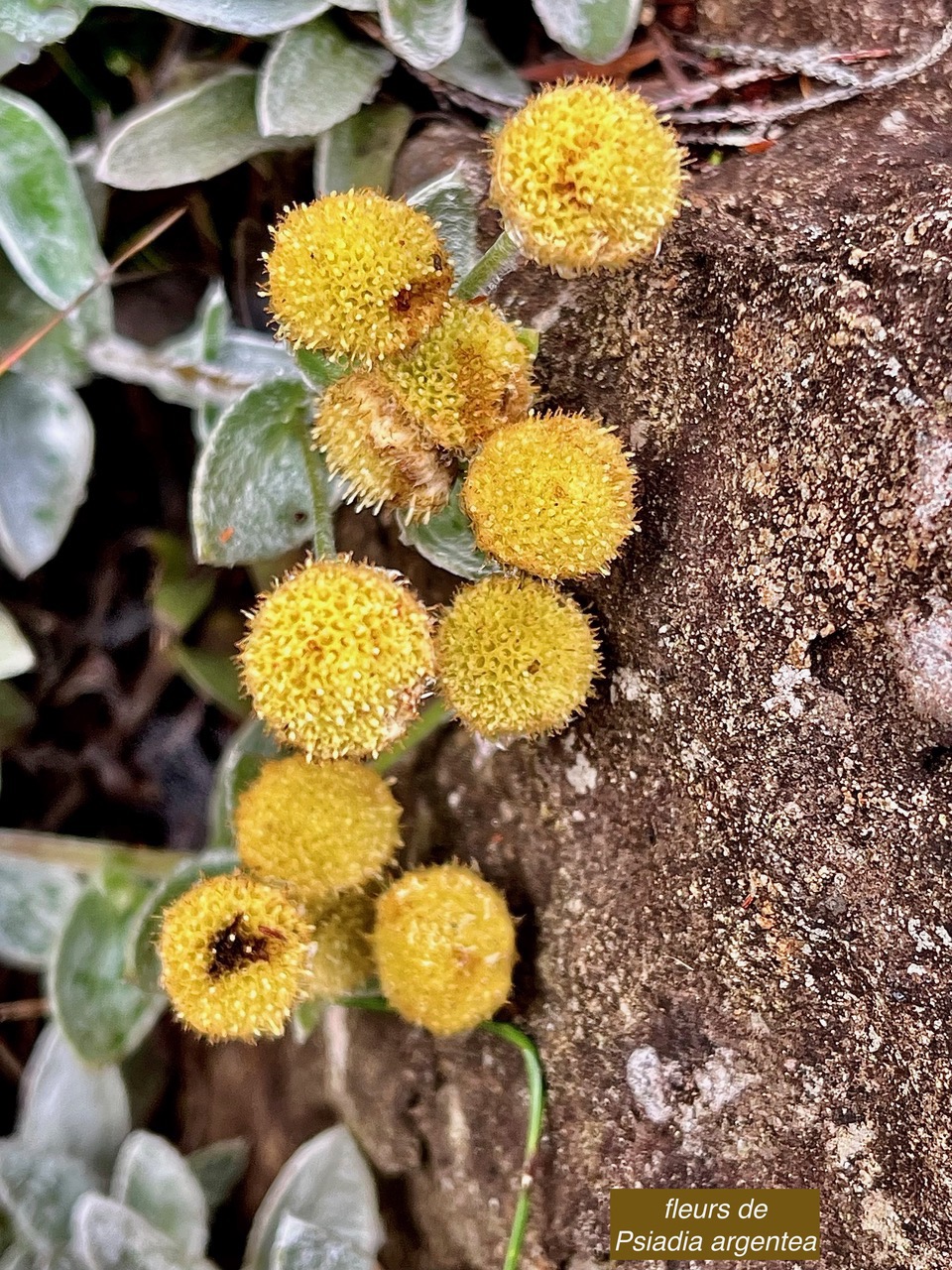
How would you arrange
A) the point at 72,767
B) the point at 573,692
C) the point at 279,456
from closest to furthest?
1. the point at 573,692
2. the point at 279,456
3. the point at 72,767

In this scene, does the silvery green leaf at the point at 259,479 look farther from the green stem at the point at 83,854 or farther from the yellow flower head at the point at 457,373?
the green stem at the point at 83,854

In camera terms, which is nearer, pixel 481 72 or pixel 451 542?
pixel 451 542

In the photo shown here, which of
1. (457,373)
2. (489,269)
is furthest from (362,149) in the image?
(457,373)

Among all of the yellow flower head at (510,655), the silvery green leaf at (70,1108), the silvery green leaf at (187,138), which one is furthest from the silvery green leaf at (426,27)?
the silvery green leaf at (70,1108)

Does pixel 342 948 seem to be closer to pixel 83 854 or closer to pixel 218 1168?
pixel 83 854

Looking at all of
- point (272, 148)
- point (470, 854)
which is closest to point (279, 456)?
point (272, 148)

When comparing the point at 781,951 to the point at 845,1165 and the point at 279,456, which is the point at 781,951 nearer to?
the point at 845,1165
